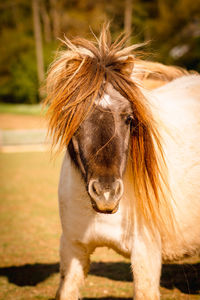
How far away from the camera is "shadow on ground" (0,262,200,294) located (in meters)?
3.48

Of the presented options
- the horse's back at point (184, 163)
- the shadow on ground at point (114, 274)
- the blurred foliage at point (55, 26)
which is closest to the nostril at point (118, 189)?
the horse's back at point (184, 163)

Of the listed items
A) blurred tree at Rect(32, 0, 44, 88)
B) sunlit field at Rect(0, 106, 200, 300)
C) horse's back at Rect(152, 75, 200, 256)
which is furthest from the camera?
blurred tree at Rect(32, 0, 44, 88)

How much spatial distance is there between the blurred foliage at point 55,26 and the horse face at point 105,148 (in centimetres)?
2452

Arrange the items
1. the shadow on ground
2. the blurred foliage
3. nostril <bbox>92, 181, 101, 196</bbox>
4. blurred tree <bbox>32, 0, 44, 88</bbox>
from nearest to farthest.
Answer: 1. nostril <bbox>92, 181, 101, 196</bbox>
2. the shadow on ground
3. the blurred foliage
4. blurred tree <bbox>32, 0, 44, 88</bbox>

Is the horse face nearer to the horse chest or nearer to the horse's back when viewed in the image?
the horse chest

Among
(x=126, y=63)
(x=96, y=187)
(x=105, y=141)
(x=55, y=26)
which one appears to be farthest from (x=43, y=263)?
(x=55, y=26)

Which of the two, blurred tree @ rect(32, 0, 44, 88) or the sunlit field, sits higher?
blurred tree @ rect(32, 0, 44, 88)

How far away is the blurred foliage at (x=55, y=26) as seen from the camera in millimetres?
28859

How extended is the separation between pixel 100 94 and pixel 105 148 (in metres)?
0.40

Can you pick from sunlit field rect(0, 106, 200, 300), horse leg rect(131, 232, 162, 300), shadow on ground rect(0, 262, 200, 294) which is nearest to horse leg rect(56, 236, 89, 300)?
sunlit field rect(0, 106, 200, 300)

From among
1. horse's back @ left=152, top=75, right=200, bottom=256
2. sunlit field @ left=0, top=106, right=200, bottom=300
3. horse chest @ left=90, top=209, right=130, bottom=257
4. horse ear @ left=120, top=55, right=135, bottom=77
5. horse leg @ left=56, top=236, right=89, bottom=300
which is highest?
horse ear @ left=120, top=55, right=135, bottom=77

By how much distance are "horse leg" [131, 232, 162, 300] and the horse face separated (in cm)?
52

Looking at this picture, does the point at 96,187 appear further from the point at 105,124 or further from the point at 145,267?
the point at 145,267

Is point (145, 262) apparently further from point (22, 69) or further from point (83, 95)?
point (22, 69)
